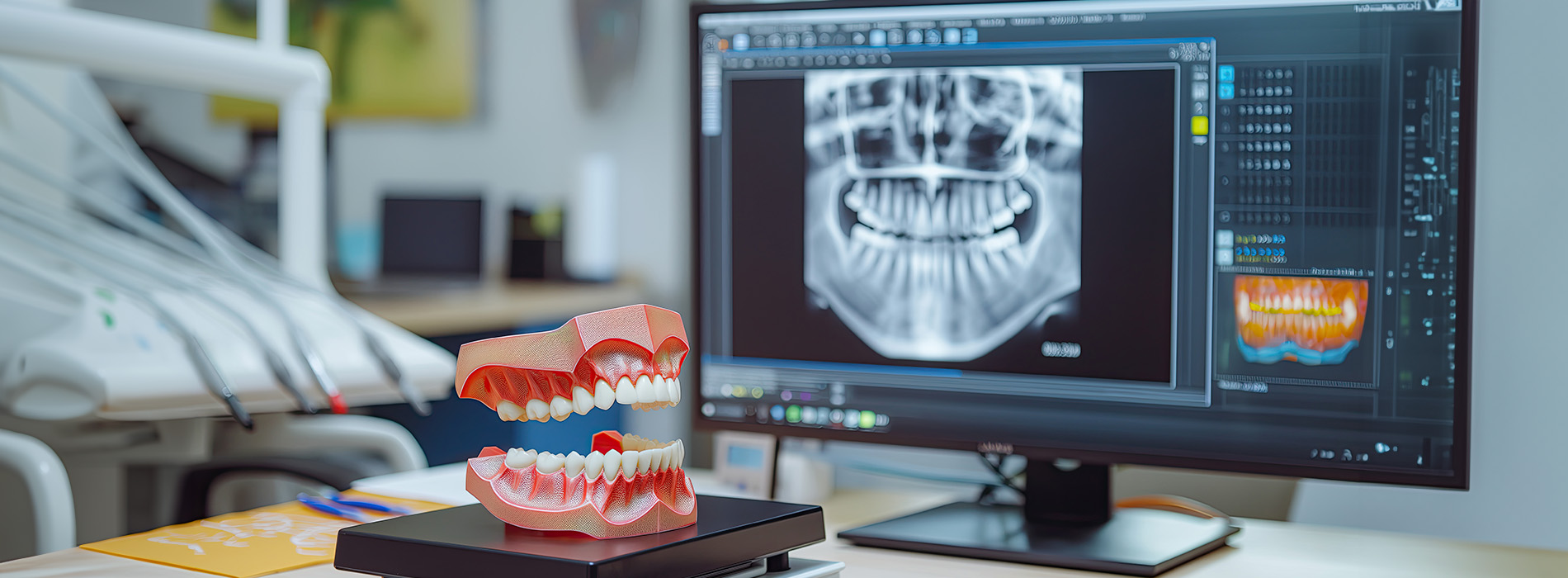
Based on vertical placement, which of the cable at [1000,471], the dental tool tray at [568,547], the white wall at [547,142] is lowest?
the cable at [1000,471]

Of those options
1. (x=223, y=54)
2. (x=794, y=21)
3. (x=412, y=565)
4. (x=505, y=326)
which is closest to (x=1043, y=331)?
(x=794, y=21)

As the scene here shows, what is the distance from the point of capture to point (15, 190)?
50.8 inches

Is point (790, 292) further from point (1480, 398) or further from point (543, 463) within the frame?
point (1480, 398)

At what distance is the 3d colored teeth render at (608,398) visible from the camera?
0.72 metres

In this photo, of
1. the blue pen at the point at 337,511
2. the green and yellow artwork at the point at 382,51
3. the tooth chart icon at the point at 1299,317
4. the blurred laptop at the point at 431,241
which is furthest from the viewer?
the green and yellow artwork at the point at 382,51

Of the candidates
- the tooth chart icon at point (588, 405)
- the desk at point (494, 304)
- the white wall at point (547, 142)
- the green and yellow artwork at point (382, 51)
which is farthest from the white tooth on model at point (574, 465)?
the green and yellow artwork at point (382, 51)

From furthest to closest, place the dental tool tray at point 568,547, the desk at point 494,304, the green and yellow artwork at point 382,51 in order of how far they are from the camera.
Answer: the green and yellow artwork at point 382,51, the desk at point 494,304, the dental tool tray at point 568,547

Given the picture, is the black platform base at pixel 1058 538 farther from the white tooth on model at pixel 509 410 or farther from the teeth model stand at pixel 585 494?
the white tooth on model at pixel 509 410

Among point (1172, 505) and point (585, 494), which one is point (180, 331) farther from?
point (1172, 505)

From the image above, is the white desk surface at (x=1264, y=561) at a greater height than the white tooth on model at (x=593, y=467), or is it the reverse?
the white tooth on model at (x=593, y=467)

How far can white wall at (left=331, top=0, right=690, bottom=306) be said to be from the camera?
3.19 meters

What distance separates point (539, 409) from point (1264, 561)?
544mm

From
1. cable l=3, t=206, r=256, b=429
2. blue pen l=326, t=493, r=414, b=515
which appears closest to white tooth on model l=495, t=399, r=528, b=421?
blue pen l=326, t=493, r=414, b=515

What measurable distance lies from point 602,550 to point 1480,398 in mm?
792
